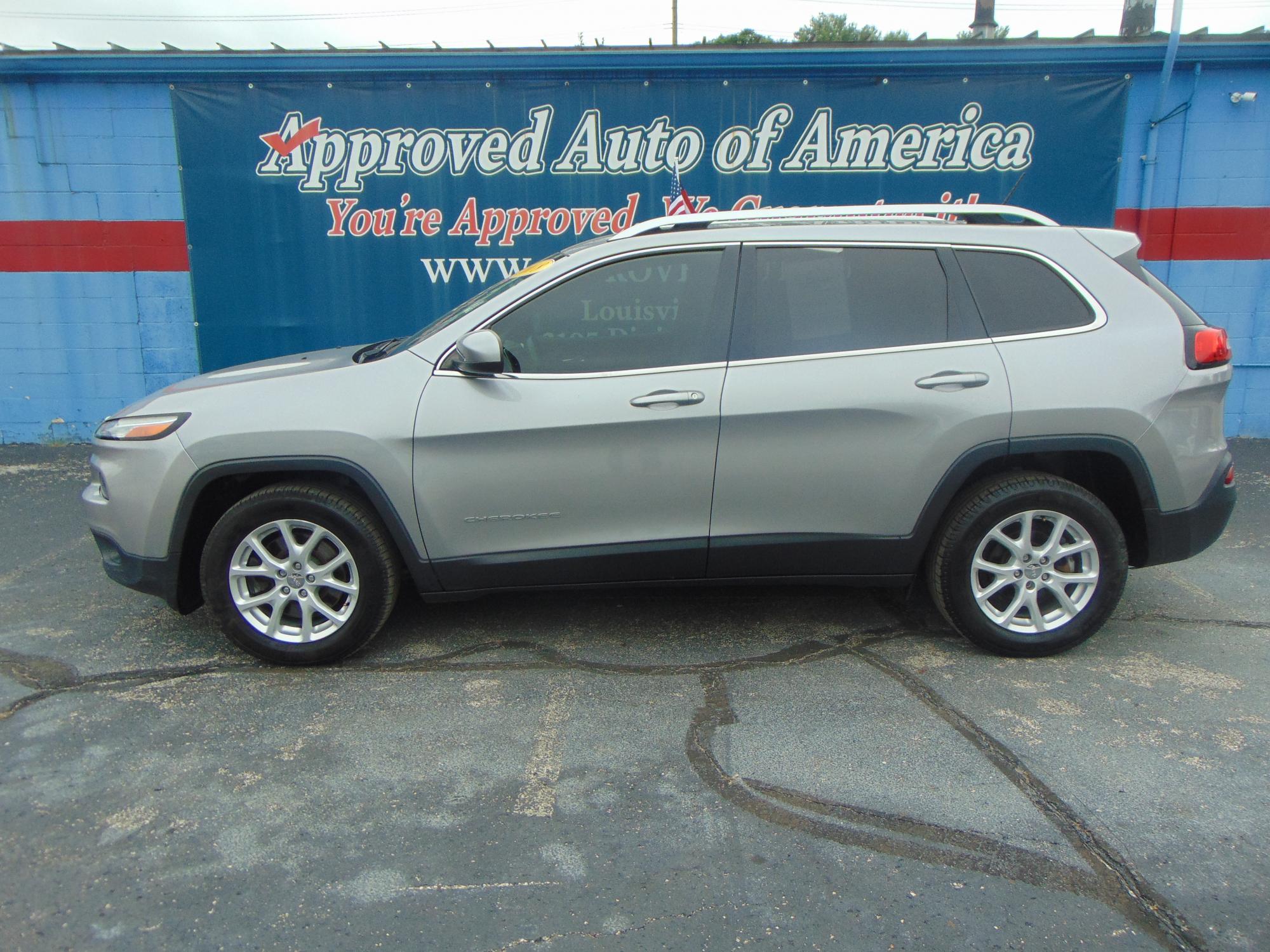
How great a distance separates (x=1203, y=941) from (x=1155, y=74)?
25.2ft

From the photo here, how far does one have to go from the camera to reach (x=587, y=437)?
3662 millimetres

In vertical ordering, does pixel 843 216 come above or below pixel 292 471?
above

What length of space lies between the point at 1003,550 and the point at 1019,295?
1.06m

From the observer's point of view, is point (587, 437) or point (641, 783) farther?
point (587, 437)

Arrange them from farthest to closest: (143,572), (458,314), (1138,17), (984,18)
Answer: (984,18)
(1138,17)
(458,314)
(143,572)

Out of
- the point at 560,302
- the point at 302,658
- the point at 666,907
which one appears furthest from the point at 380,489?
the point at 666,907

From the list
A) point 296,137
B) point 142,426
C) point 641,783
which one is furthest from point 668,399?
point 296,137

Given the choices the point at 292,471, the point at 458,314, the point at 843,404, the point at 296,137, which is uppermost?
the point at 296,137

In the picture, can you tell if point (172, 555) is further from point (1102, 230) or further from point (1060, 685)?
point (1102, 230)

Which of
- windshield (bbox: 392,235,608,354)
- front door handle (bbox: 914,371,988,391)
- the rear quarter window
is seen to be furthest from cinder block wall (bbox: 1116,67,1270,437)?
windshield (bbox: 392,235,608,354)

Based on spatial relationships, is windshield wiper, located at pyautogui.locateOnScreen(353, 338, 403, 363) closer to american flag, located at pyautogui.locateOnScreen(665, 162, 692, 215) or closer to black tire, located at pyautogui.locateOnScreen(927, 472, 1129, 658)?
black tire, located at pyautogui.locateOnScreen(927, 472, 1129, 658)

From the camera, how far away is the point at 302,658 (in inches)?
151

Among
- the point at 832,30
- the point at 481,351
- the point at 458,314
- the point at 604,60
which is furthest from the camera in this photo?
the point at 832,30

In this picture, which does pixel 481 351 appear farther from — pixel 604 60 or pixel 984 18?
pixel 984 18
